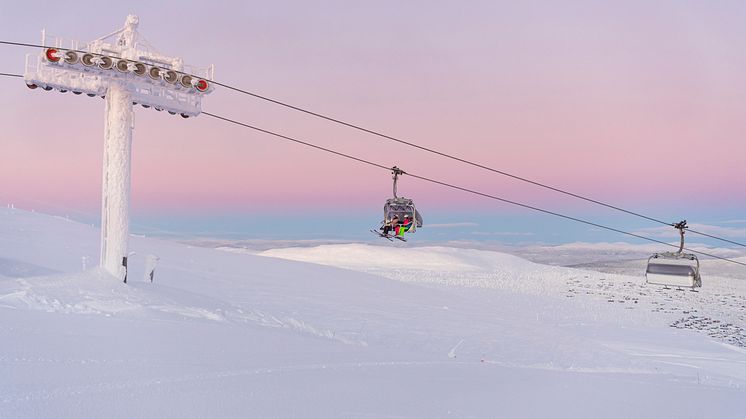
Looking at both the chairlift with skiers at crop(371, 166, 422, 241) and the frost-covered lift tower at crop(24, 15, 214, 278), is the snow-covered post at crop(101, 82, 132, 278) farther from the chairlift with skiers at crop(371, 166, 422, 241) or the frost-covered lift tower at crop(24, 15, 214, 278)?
the chairlift with skiers at crop(371, 166, 422, 241)

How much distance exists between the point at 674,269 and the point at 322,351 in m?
12.3

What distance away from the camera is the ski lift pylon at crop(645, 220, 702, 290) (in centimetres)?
1834

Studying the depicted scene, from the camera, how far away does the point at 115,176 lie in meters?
14.2

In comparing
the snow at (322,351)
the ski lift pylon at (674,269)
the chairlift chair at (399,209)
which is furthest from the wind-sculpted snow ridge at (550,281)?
the chairlift chair at (399,209)

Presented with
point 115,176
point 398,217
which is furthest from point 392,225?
point 115,176

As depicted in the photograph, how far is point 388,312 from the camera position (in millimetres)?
23750

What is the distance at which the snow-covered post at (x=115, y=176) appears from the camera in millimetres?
14227

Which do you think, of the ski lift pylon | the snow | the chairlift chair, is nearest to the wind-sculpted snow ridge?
the snow

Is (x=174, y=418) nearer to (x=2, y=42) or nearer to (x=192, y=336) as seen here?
(x=192, y=336)

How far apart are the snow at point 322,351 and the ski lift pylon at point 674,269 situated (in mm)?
2511

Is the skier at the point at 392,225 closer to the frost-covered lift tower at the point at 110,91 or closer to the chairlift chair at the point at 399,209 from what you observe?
the chairlift chair at the point at 399,209

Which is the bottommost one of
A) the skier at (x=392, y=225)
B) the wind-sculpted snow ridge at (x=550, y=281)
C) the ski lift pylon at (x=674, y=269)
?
the wind-sculpted snow ridge at (x=550, y=281)

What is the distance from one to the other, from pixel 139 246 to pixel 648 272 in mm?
30102

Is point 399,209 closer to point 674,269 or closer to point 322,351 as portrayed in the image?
point 322,351
